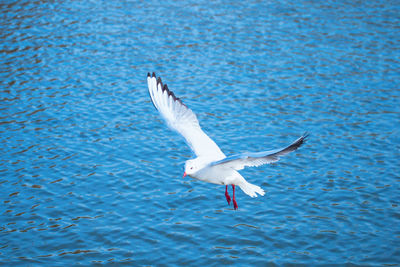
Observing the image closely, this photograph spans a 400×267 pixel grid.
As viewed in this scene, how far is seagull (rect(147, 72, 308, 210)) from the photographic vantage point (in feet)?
22.7

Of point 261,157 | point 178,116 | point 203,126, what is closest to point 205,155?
point 178,116

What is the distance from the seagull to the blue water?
163cm

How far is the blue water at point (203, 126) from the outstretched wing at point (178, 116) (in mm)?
1690

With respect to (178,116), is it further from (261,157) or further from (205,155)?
(261,157)

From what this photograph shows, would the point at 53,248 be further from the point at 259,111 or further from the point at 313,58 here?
the point at 313,58

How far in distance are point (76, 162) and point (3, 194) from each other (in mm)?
1802

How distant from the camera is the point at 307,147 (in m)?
12.2

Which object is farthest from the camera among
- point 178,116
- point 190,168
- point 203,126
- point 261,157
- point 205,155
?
point 203,126

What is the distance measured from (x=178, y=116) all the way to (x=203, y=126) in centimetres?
370

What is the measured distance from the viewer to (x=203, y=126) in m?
12.9

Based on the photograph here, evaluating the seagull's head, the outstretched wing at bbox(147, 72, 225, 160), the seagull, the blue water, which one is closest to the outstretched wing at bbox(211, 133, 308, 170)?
the seagull

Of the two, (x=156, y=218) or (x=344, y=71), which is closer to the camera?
(x=156, y=218)

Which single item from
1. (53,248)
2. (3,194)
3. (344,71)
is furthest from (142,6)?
(53,248)

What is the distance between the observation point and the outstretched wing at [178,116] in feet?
29.5
